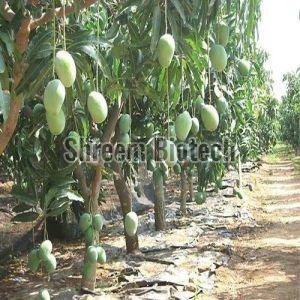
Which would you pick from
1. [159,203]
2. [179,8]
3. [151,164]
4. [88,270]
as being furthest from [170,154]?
[159,203]

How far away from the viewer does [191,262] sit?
442 cm

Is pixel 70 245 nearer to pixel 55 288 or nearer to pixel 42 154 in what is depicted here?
pixel 55 288

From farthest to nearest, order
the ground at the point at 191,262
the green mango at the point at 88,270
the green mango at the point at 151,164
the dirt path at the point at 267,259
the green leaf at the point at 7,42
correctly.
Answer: the green mango at the point at 151,164 < the dirt path at the point at 267,259 < the ground at the point at 191,262 < the green mango at the point at 88,270 < the green leaf at the point at 7,42

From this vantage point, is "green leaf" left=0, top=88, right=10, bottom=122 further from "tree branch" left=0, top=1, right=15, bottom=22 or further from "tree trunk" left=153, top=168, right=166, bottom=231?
"tree trunk" left=153, top=168, right=166, bottom=231

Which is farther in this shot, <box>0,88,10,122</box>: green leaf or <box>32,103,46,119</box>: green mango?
<box>32,103,46,119</box>: green mango

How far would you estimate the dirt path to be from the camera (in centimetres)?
391

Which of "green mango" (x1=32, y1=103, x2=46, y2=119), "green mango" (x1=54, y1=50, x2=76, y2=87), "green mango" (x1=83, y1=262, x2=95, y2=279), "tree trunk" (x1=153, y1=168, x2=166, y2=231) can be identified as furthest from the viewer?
"tree trunk" (x1=153, y1=168, x2=166, y2=231)

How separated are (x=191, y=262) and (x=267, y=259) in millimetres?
897

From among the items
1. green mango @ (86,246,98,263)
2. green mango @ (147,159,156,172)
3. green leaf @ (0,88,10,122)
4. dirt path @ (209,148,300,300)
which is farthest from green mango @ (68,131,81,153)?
dirt path @ (209,148,300,300)

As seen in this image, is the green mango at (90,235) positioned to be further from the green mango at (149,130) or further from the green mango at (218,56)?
the green mango at (218,56)

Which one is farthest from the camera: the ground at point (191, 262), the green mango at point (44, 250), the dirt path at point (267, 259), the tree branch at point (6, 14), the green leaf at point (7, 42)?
the dirt path at point (267, 259)

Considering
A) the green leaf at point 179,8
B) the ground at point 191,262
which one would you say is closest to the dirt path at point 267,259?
the ground at point 191,262

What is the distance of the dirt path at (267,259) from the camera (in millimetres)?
3910

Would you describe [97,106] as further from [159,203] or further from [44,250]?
[159,203]
